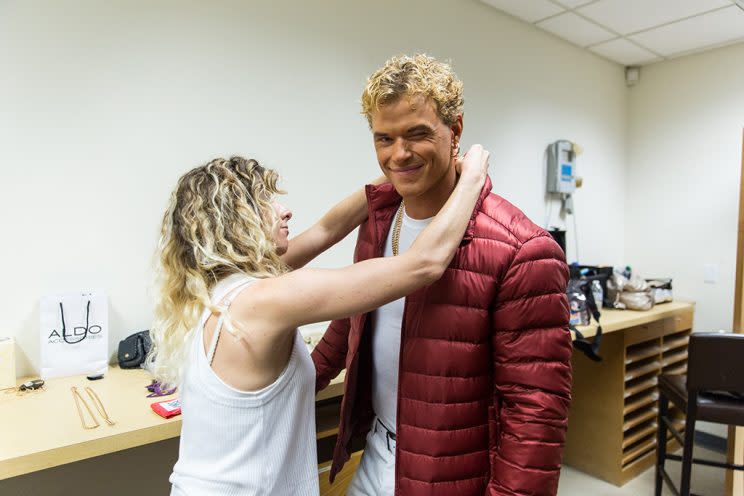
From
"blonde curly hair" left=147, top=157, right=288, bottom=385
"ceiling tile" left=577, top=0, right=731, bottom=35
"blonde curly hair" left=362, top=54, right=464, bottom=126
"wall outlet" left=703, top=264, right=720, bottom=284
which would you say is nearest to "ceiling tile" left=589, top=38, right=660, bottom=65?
"ceiling tile" left=577, top=0, right=731, bottom=35

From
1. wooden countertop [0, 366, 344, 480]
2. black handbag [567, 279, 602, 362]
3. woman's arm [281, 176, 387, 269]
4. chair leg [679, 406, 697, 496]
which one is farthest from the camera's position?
black handbag [567, 279, 602, 362]

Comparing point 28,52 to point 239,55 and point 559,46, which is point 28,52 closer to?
point 239,55

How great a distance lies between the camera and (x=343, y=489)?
1745 millimetres

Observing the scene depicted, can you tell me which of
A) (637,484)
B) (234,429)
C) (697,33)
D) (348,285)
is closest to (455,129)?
(348,285)

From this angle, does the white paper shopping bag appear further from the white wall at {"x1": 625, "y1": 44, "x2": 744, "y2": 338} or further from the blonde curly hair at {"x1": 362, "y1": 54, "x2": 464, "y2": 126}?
the white wall at {"x1": 625, "y1": 44, "x2": 744, "y2": 338}

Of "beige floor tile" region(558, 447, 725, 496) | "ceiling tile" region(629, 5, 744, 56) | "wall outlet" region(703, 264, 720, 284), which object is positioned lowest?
"beige floor tile" region(558, 447, 725, 496)

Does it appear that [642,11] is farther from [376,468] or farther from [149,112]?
[376,468]

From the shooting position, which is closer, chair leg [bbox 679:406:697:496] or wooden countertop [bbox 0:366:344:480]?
wooden countertop [bbox 0:366:344:480]

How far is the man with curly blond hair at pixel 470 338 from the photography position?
1019 mm

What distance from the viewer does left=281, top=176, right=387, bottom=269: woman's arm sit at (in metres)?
1.47

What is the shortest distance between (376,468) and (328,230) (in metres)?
0.66

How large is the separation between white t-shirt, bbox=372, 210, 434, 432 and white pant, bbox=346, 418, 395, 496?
0.04 metres

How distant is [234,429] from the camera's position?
0.97 meters

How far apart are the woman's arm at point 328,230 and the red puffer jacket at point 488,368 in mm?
413
